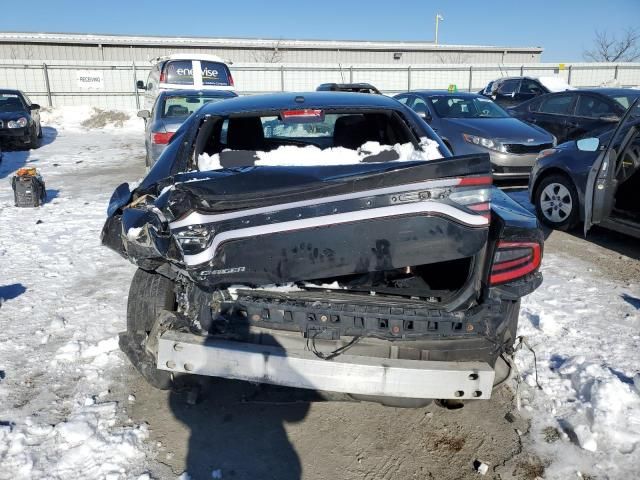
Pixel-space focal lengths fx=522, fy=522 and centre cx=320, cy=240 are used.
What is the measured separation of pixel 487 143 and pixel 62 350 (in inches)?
278

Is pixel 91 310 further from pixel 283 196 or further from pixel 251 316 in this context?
pixel 283 196

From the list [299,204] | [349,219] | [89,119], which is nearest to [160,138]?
[299,204]

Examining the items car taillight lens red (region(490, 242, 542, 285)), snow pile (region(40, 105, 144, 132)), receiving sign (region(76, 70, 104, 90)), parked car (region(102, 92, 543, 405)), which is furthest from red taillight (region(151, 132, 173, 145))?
receiving sign (region(76, 70, 104, 90))

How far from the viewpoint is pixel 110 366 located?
11.4 ft

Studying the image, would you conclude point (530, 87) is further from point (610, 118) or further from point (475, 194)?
point (475, 194)

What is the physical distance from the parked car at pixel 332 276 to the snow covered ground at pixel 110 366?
487 millimetres

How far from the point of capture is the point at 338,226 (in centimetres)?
222

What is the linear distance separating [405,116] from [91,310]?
2938 mm

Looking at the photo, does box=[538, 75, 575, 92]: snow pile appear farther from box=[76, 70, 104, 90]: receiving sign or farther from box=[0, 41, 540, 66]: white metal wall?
box=[76, 70, 104, 90]: receiving sign

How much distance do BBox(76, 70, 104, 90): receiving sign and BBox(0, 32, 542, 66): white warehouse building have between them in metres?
9.06

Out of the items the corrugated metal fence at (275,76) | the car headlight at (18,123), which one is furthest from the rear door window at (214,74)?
the corrugated metal fence at (275,76)

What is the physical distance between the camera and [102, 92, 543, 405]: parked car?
7.27ft

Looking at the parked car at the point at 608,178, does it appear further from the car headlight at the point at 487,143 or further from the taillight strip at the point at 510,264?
the taillight strip at the point at 510,264

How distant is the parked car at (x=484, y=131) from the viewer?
841 centimetres
